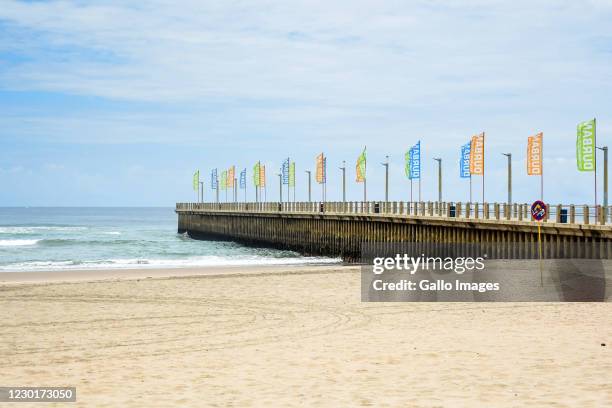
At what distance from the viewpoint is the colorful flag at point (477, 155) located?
161ft

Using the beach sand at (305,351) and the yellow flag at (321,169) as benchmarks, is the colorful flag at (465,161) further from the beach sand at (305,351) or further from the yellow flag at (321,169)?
the beach sand at (305,351)

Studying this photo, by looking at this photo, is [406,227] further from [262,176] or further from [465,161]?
[262,176]

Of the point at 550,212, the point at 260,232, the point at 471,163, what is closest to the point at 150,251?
the point at 260,232

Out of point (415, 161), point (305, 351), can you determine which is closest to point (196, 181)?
point (415, 161)

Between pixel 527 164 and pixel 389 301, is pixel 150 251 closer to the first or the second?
pixel 527 164

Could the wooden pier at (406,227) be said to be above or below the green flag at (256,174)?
below

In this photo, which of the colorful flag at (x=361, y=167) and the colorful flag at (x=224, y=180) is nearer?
the colorful flag at (x=361, y=167)

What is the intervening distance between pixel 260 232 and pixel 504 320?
5644 centimetres

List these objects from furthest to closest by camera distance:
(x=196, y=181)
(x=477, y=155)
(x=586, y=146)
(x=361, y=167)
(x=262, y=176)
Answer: (x=196, y=181), (x=262, y=176), (x=361, y=167), (x=477, y=155), (x=586, y=146)

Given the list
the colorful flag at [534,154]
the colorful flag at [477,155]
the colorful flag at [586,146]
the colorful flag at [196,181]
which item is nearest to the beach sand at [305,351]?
the colorful flag at [586,146]

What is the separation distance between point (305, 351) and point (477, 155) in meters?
36.0

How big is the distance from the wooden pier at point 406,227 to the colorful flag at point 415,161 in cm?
330

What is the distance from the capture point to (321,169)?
2825 inches

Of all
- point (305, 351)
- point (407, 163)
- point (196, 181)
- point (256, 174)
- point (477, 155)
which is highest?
point (477, 155)
